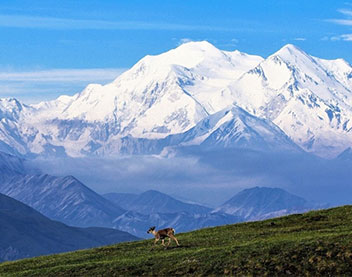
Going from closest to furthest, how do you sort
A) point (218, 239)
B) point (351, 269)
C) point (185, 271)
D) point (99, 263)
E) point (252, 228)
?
point (351, 269), point (185, 271), point (99, 263), point (218, 239), point (252, 228)

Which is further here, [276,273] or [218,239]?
[218,239]

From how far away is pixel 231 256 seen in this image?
2628 inches

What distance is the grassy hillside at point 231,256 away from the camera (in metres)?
63.1

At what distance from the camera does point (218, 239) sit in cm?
7894

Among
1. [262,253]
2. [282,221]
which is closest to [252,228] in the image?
[282,221]

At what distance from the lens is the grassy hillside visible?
207ft

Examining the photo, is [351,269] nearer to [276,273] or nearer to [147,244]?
[276,273]

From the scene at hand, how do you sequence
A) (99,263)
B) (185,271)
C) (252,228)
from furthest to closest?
(252,228) < (99,263) < (185,271)

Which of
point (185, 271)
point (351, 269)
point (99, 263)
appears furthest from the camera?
point (99, 263)

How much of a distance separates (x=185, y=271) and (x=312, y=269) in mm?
9966

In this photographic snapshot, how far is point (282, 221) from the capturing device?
8900 cm

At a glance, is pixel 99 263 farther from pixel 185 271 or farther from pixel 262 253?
pixel 262 253

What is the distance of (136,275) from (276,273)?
443 inches

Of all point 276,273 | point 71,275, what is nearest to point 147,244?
point 71,275
